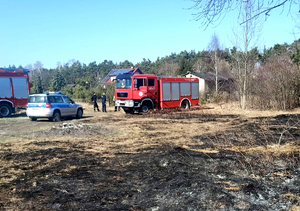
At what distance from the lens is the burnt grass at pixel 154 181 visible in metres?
3.90

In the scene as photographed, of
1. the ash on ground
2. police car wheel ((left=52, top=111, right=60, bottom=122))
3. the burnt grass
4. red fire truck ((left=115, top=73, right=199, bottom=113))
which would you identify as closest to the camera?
the burnt grass

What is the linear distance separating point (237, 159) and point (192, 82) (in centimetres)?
1609

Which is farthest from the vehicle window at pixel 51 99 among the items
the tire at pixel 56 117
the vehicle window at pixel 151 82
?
the vehicle window at pixel 151 82

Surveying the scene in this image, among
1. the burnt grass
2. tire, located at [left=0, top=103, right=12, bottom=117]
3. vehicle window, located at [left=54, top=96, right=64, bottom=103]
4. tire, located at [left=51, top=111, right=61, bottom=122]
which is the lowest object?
the burnt grass

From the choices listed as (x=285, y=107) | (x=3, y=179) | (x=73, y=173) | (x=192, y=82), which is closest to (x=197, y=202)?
(x=73, y=173)

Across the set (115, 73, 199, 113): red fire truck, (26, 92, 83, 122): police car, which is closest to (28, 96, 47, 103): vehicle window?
(26, 92, 83, 122): police car

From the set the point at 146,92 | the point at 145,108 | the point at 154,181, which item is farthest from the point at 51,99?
the point at 154,181

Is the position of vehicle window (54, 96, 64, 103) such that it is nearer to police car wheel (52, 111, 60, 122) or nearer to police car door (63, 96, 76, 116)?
police car door (63, 96, 76, 116)

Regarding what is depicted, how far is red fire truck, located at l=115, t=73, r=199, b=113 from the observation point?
17.5 metres

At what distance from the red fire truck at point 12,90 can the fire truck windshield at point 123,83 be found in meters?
6.25

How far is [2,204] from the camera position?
3.95 m

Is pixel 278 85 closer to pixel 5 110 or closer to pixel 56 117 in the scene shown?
pixel 56 117

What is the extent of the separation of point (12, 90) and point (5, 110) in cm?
138

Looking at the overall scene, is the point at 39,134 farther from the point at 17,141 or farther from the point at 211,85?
the point at 211,85
